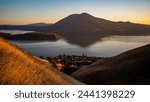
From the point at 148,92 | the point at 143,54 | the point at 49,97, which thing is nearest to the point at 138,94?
the point at 148,92

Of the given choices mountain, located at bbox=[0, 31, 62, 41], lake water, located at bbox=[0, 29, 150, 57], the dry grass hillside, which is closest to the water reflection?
lake water, located at bbox=[0, 29, 150, 57]

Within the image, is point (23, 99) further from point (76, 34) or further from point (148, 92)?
point (76, 34)

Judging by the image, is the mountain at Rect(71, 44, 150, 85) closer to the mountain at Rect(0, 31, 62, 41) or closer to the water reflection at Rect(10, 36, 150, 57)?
the water reflection at Rect(10, 36, 150, 57)

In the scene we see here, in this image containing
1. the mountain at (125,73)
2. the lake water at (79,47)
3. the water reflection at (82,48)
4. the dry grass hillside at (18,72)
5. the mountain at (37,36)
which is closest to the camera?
the dry grass hillside at (18,72)

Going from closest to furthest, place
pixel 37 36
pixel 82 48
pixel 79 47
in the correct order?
pixel 37 36
pixel 82 48
pixel 79 47

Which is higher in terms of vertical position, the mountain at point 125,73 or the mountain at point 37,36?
the mountain at point 125,73

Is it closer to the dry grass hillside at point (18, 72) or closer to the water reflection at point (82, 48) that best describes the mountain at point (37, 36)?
the water reflection at point (82, 48)

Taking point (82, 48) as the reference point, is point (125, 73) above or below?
above

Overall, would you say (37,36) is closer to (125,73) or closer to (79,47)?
(79,47)

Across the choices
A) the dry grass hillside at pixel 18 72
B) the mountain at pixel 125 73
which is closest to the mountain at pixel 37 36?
the mountain at pixel 125 73

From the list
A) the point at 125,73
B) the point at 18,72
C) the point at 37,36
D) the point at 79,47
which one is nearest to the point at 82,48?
the point at 79,47
